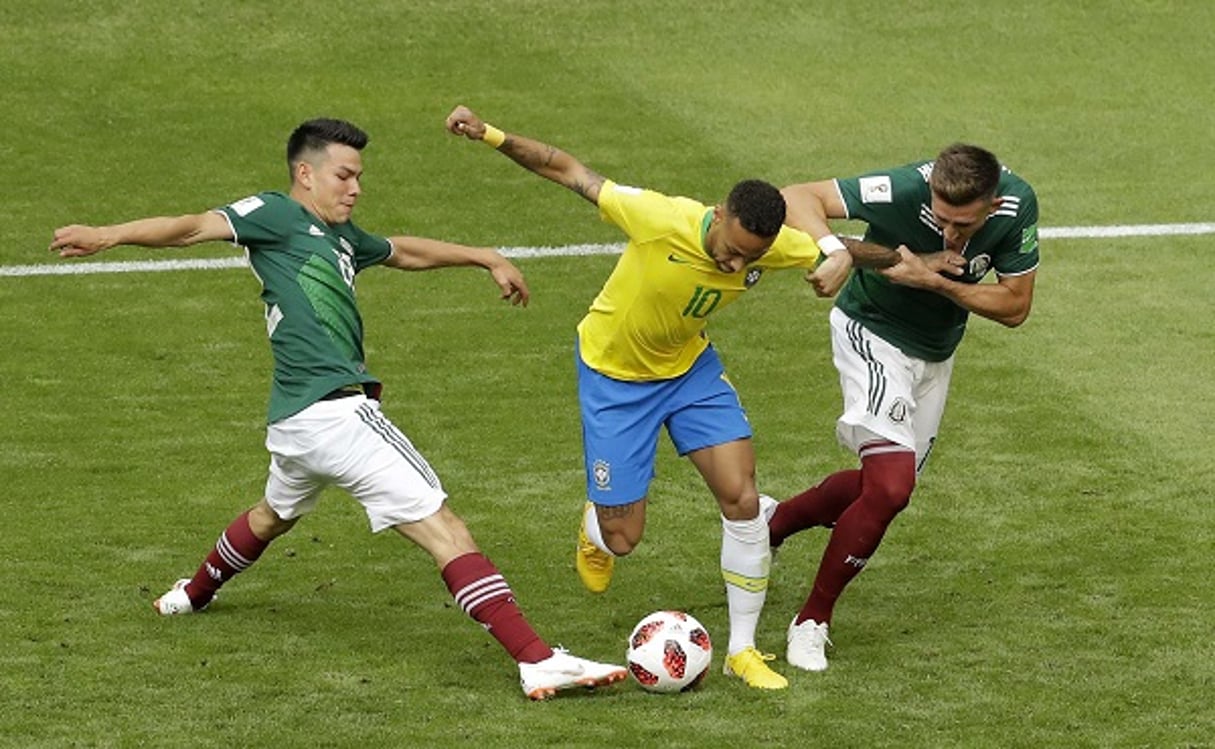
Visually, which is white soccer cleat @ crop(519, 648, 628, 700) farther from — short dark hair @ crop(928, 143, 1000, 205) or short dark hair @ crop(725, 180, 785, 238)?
short dark hair @ crop(928, 143, 1000, 205)

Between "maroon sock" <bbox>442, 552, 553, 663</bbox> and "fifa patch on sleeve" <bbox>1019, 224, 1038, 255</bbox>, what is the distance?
2.99 m

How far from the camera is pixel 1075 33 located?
22562 mm

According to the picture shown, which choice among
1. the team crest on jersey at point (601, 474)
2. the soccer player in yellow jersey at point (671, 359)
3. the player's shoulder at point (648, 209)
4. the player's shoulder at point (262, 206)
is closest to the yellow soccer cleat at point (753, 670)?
the soccer player in yellow jersey at point (671, 359)

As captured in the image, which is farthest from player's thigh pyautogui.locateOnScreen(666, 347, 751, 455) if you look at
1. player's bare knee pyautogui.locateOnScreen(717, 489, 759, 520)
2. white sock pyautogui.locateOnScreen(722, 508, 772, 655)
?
white sock pyautogui.locateOnScreen(722, 508, 772, 655)

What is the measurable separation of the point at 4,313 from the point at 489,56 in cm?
654

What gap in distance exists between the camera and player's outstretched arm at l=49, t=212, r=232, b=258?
10055mm

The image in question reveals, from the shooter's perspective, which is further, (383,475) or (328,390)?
(328,390)

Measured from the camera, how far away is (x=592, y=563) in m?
11.8

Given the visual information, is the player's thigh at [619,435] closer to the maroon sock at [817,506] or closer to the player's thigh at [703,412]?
the player's thigh at [703,412]

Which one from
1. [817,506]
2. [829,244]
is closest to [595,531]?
[817,506]

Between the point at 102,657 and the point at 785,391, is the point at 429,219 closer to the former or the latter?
the point at 785,391

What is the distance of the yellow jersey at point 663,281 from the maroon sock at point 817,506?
111 centimetres

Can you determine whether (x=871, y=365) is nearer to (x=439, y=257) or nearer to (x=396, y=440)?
(x=439, y=257)

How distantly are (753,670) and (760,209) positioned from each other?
2.03 meters
